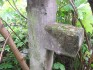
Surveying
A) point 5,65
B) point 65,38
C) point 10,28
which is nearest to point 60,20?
point 10,28

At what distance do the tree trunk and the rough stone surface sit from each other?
0.03m

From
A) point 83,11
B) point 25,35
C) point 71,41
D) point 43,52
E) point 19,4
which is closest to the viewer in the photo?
point 71,41

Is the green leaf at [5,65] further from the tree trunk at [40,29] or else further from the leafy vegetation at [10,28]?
the tree trunk at [40,29]

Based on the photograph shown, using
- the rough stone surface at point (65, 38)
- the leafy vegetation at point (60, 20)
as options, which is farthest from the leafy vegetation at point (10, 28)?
the rough stone surface at point (65, 38)

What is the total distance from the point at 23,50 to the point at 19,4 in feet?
1.11

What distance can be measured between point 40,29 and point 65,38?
14 centimetres

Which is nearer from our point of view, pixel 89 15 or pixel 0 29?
pixel 0 29

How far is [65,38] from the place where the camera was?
0.76 m

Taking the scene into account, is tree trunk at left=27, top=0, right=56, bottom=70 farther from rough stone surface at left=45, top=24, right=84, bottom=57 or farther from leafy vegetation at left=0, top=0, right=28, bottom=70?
leafy vegetation at left=0, top=0, right=28, bottom=70

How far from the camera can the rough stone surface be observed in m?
0.73

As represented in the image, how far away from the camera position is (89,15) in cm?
119

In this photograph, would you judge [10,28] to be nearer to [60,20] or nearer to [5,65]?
[5,65]

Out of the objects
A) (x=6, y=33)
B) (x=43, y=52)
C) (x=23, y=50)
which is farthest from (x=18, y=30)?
(x=43, y=52)

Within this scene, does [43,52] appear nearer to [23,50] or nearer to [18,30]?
[23,50]
